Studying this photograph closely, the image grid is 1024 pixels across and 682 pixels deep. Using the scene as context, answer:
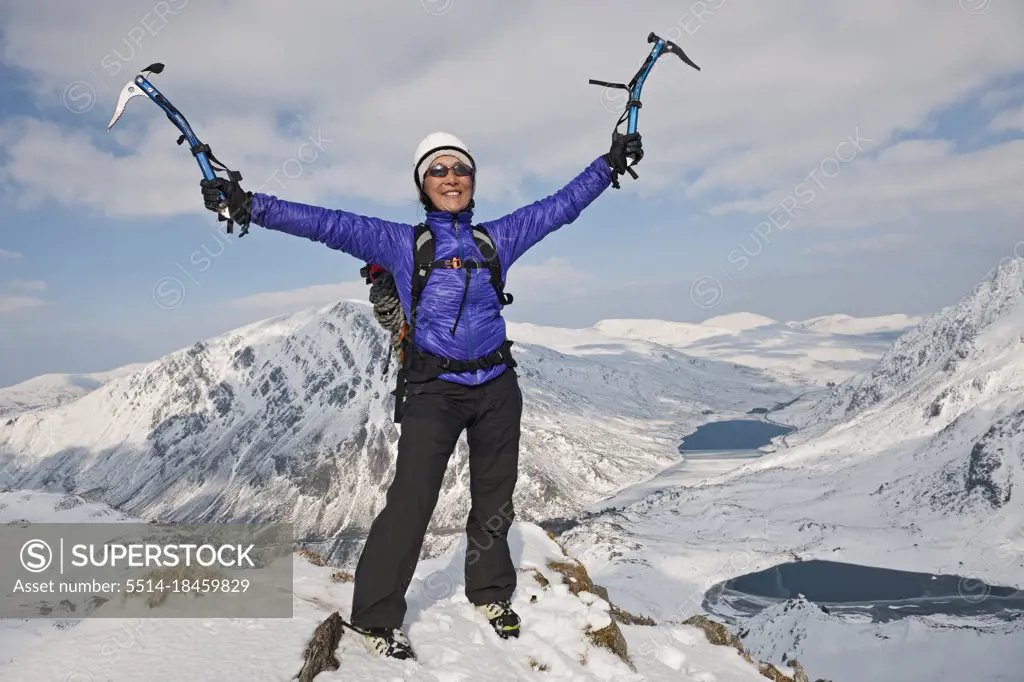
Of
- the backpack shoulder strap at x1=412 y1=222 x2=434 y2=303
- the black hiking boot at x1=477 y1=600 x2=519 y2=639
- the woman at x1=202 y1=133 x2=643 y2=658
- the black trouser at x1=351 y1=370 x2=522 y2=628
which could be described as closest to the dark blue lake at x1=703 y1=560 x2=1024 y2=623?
the black hiking boot at x1=477 y1=600 x2=519 y2=639

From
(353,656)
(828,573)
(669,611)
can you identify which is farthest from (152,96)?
(828,573)

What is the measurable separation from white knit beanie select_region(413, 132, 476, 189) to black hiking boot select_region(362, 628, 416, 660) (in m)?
5.12

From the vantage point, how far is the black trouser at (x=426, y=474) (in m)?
6.74

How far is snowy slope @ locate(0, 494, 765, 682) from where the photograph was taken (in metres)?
5.93

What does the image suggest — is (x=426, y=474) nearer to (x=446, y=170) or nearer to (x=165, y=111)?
(x=446, y=170)

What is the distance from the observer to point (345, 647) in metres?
6.54

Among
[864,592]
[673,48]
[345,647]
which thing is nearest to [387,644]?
[345,647]

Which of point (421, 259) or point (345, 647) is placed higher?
point (421, 259)

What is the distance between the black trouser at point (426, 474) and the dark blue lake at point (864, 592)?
173 meters

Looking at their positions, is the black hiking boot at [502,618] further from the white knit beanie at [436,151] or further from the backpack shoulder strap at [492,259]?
the white knit beanie at [436,151]

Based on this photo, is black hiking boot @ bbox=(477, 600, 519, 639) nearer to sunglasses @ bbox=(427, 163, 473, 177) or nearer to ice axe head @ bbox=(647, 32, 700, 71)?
sunglasses @ bbox=(427, 163, 473, 177)

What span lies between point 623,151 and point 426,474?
4.60 meters

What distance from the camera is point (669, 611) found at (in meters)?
170

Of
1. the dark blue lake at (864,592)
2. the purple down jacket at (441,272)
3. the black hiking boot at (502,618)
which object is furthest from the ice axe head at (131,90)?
the dark blue lake at (864,592)
